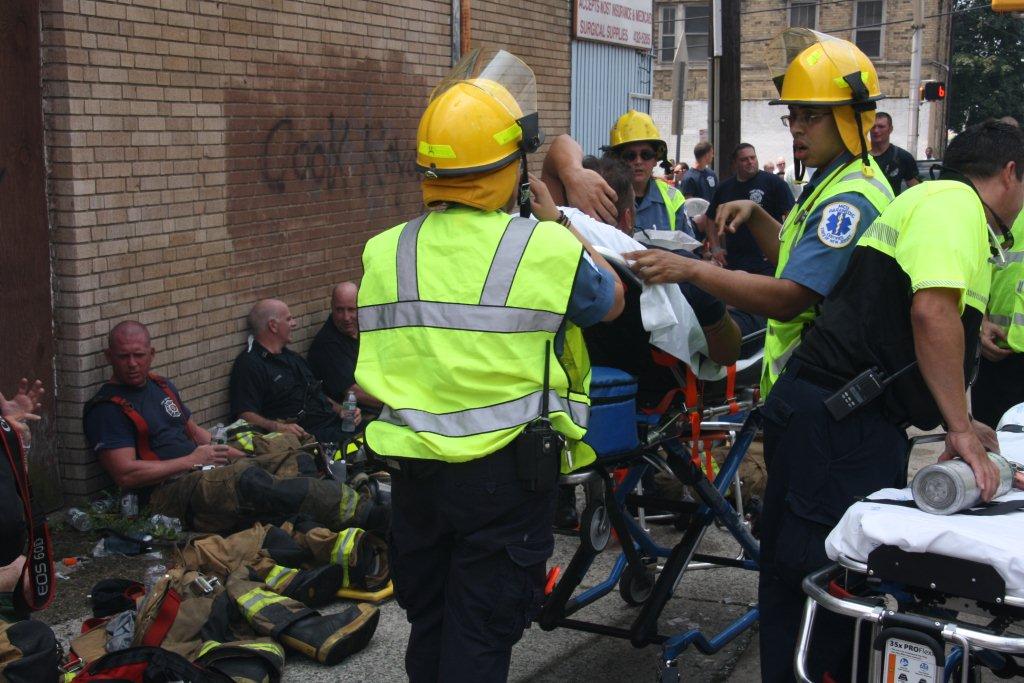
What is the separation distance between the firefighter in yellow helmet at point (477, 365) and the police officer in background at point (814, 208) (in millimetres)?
578

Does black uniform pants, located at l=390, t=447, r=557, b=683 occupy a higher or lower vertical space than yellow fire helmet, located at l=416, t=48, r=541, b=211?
lower

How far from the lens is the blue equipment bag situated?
13.0ft

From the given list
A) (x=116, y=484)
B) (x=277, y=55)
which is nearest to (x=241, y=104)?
(x=277, y=55)

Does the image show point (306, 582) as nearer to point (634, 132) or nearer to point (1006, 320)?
point (1006, 320)

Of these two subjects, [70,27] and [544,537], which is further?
[70,27]

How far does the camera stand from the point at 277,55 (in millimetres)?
7969

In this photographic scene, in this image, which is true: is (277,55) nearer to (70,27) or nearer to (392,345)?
(70,27)

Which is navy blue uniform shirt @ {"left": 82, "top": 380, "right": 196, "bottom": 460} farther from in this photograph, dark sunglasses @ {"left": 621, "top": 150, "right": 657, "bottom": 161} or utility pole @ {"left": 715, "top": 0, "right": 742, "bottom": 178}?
utility pole @ {"left": 715, "top": 0, "right": 742, "bottom": 178}

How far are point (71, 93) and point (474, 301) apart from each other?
3857mm

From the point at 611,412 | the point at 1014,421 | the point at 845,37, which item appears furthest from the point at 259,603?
the point at 845,37

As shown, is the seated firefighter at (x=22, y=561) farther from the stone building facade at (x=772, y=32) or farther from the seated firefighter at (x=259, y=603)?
the stone building facade at (x=772, y=32)

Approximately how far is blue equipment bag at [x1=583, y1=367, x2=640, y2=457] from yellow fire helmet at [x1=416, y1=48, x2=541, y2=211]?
2.89ft

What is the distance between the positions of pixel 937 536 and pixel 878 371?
0.83m

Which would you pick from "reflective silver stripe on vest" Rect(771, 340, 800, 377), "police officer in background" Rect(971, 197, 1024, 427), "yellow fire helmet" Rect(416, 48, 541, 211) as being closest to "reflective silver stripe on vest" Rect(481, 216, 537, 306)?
"yellow fire helmet" Rect(416, 48, 541, 211)
